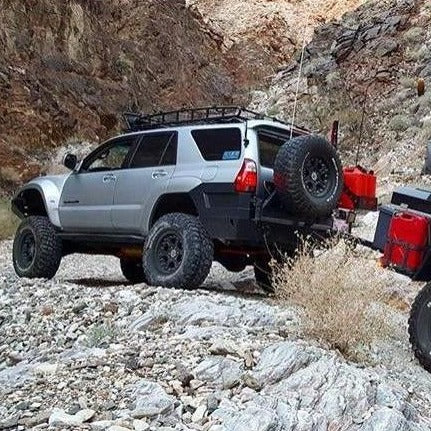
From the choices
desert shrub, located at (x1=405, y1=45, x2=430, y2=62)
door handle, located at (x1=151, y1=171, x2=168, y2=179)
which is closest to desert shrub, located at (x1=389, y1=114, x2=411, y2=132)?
desert shrub, located at (x1=405, y1=45, x2=430, y2=62)

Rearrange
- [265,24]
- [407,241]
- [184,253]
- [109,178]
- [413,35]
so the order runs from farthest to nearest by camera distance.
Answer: [265,24] → [413,35] → [109,178] → [184,253] → [407,241]

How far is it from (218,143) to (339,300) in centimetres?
285

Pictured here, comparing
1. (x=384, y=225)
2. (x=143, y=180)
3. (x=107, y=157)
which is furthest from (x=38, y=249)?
(x=384, y=225)

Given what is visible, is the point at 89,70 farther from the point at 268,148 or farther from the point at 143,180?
the point at 268,148

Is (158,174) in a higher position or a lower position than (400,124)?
lower

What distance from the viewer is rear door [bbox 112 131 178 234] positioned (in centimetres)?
798

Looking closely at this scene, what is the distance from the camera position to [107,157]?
9469mm

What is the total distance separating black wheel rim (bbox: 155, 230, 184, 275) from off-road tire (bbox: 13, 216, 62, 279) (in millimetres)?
2062

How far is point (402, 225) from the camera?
607cm

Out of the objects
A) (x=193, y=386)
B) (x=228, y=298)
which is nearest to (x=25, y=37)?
(x=228, y=298)

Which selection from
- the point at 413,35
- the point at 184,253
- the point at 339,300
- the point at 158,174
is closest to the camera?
the point at 339,300

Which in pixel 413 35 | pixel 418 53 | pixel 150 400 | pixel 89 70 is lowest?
pixel 150 400

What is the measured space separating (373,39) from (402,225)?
21.3 meters

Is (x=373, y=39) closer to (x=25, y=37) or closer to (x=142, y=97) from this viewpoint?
(x=142, y=97)
